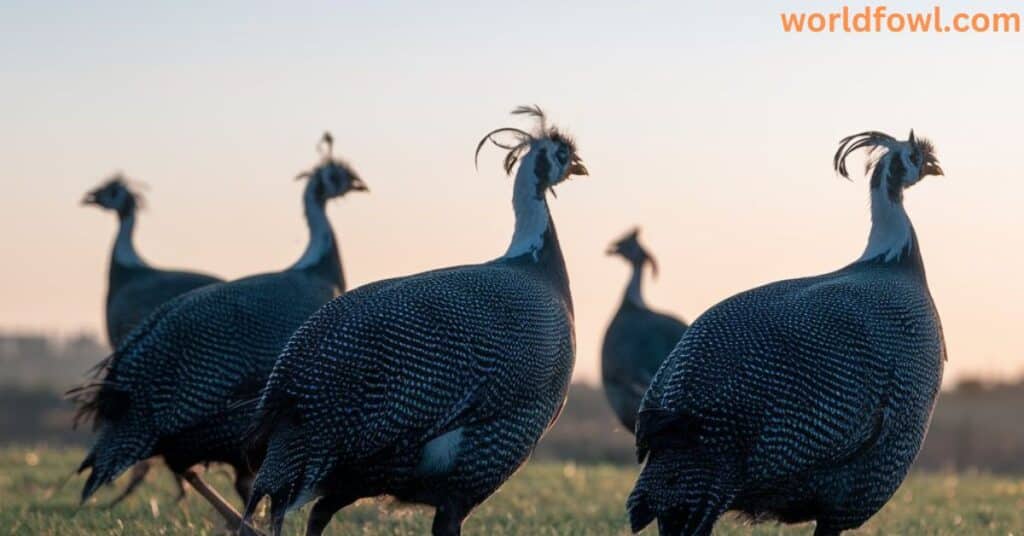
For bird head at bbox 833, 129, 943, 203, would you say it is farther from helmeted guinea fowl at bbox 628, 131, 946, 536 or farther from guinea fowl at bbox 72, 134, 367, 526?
guinea fowl at bbox 72, 134, 367, 526

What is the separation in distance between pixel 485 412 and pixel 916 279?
2418mm

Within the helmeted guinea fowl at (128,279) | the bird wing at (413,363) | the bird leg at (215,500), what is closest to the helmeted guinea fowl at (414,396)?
the bird wing at (413,363)

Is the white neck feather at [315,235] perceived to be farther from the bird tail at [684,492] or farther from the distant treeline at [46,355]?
the distant treeline at [46,355]

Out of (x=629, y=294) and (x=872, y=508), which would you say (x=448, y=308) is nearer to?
(x=872, y=508)

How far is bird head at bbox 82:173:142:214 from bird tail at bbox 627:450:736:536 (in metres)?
8.29

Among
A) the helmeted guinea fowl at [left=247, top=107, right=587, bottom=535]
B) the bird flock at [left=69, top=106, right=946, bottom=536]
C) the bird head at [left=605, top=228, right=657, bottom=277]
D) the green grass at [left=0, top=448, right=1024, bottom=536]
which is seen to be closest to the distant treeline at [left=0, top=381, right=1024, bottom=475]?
the bird head at [left=605, top=228, right=657, bottom=277]

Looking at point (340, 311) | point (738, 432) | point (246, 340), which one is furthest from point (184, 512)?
point (738, 432)

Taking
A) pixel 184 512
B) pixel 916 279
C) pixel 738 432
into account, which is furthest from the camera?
pixel 184 512

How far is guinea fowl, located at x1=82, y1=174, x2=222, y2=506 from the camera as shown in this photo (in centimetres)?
1166

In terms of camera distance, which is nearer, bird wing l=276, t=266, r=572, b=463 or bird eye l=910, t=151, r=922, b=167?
bird wing l=276, t=266, r=572, b=463

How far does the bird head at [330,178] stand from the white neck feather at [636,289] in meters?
4.02

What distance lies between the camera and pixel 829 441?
6551 millimetres

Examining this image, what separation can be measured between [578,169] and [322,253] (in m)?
2.21

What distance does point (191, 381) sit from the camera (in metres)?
8.09
